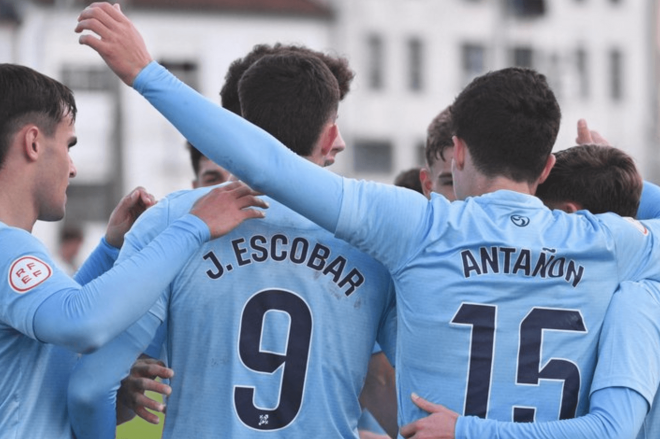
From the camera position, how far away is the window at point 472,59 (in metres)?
48.8

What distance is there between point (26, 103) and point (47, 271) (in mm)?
535

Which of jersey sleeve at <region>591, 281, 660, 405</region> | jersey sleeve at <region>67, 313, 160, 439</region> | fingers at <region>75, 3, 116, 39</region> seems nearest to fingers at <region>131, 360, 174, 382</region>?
jersey sleeve at <region>67, 313, 160, 439</region>

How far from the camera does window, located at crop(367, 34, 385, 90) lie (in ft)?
153

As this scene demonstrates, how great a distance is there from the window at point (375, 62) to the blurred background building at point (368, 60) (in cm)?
4

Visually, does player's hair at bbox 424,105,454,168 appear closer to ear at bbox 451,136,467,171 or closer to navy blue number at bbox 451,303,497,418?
ear at bbox 451,136,467,171

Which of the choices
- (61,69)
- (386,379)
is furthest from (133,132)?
(386,379)

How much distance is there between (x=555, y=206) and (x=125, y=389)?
1.46m

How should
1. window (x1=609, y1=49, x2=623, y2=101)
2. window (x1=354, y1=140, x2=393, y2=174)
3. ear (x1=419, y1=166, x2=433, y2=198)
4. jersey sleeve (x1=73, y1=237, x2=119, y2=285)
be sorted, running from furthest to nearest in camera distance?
1. window (x1=609, y1=49, x2=623, y2=101)
2. window (x1=354, y1=140, x2=393, y2=174)
3. ear (x1=419, y1=166, x2=433, y2=198)
4. jersey sleeve (x1=73, y1=237, x2=119, y2=285)

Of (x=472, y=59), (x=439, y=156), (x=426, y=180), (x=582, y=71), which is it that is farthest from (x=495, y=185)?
(x=582, y=71)

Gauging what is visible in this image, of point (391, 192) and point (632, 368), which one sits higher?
point (391, 192)

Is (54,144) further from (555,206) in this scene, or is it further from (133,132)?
(133,132)

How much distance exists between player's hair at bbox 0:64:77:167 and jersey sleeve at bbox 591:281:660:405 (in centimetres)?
168

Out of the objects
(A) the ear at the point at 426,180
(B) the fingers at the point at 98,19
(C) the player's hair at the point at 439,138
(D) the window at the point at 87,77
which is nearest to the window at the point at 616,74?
(D) the window at the point at 87,77

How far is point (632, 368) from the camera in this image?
3.36 metres
